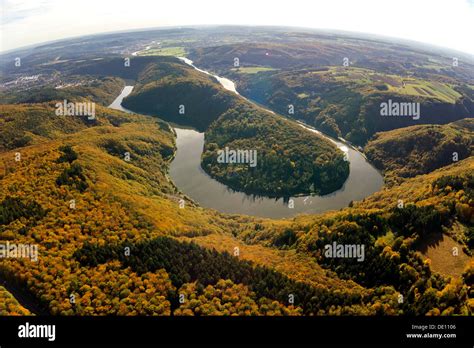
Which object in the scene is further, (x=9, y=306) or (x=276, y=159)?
(x=276, y=159)

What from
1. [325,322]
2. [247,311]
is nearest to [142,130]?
[247,311]

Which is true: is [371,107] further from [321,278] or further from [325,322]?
[325,322]
